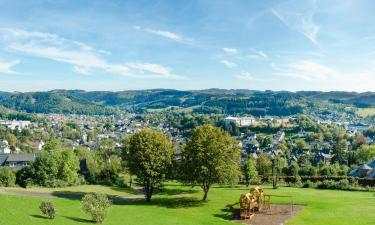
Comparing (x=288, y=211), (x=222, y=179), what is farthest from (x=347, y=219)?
(x=222, y=179)

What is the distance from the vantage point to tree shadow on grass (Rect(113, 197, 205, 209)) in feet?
157

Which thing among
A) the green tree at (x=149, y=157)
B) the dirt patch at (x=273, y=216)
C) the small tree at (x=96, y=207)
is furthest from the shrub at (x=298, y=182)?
the small tree at (x=96, y=207)

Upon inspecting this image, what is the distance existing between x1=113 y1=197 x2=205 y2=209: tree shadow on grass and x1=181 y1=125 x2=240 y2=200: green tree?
2366 millimetres

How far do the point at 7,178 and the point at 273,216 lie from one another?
41379mm

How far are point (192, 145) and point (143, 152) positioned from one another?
6306mm

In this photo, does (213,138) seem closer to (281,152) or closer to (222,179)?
(222,179)

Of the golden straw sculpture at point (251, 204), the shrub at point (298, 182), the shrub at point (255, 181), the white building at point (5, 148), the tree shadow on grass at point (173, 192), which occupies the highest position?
the golden straw sculpture at point (251, 204)

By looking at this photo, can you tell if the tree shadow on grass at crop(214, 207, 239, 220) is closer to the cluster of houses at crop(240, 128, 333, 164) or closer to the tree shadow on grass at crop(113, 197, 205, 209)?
the tree shadow on grass at crop(113, 197, 205, 209)

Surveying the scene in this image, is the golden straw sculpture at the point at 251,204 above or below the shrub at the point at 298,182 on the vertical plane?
above

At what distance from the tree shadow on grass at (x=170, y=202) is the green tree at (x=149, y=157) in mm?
1557

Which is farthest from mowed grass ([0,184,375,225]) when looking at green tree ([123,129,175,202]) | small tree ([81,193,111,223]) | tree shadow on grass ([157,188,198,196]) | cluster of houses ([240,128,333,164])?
cluster of houses ([240,128,333,164])

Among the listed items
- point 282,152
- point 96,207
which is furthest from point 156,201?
point 282,152

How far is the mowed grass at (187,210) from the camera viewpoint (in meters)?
34.7

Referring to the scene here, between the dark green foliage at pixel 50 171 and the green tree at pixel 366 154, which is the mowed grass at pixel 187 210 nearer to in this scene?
the dark green foliage at pixel 50 171
